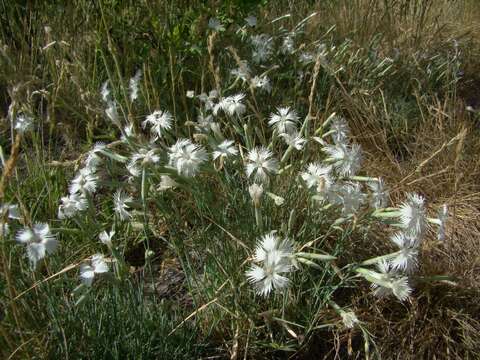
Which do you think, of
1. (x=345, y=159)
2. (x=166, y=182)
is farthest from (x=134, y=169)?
(x=345, y=159)

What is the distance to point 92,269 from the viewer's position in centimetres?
138

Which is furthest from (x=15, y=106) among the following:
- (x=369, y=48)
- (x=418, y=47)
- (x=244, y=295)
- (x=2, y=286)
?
(x=418, y=47)

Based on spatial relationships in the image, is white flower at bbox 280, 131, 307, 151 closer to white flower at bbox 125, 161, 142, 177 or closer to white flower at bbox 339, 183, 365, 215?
white flower at bbox 339, 183, 365, 215

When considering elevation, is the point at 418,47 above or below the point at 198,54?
below

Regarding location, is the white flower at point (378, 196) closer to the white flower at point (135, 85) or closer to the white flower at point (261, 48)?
the white flower at point (135, 85)

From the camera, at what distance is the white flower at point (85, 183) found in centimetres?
154

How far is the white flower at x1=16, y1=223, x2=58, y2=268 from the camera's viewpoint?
1.26 meters

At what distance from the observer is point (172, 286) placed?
1.88m

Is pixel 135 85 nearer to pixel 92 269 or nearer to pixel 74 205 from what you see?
pixel 74 205

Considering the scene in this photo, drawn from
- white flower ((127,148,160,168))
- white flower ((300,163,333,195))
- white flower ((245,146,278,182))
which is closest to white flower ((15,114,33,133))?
white flower ((127,148,160,168))

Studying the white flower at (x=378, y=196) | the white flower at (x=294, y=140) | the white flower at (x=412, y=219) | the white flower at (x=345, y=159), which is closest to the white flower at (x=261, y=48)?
the white flower at (x=294, y=140)

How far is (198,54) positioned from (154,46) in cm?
25

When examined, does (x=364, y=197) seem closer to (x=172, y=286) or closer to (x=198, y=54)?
(x=172, y=286)

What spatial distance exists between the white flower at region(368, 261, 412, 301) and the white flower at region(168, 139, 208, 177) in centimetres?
57
